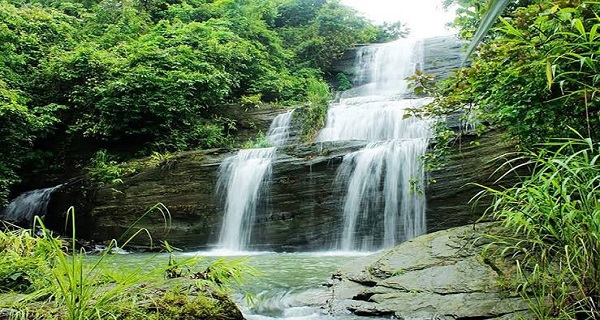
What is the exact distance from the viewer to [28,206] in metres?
10.5

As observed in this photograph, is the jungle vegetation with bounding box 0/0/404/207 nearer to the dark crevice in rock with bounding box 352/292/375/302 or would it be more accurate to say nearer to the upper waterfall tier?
the upper waterfall tier

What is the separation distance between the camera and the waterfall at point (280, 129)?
468 inches

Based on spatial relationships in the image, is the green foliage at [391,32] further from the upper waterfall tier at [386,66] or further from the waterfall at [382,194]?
the waterfall at [382,194]

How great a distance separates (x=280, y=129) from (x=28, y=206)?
6.58 m

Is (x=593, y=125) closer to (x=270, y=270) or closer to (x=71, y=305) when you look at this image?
(x=71, y=305)

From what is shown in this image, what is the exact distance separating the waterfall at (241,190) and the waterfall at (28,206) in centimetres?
463

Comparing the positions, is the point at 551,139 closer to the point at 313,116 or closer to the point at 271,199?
the point at 271,199

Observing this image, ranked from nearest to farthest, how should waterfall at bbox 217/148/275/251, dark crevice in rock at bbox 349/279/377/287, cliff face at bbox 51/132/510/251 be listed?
1. dark crevice in rock at bbox 349/279/377/287
2. cliff face at bbox 51/132/510/251
3. waterfall at bbox 217/148/275/251

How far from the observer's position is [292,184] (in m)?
8.51

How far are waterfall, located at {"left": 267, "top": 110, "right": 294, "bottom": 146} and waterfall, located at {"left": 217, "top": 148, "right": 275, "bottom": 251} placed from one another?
2474 millimetres

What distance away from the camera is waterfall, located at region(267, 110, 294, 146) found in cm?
1188

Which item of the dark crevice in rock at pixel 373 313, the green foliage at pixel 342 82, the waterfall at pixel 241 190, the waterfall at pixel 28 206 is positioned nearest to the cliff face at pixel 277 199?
the waterfall at pixel 241 190

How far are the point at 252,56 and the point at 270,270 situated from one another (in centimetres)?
974

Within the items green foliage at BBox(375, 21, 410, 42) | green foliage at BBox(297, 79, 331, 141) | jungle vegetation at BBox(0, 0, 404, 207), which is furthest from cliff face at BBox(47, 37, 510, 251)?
green foliage at BBox(375, 21, 410, 42)
